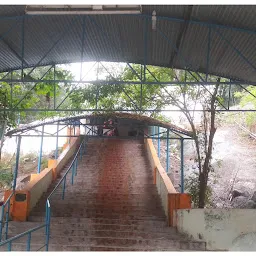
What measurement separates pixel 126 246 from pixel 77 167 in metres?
7.17

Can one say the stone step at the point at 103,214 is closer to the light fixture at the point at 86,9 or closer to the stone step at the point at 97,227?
the stone step at the point at 97,227

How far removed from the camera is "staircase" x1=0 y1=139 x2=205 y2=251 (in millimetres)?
8148

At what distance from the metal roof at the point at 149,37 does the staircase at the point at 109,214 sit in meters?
4.58

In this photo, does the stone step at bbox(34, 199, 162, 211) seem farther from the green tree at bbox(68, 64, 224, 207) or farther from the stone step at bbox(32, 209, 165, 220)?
the green tree at bbox(68, 64, 224, 207)

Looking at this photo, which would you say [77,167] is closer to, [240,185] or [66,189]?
[66,189]

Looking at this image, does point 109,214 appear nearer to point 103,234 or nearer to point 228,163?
point 103,234

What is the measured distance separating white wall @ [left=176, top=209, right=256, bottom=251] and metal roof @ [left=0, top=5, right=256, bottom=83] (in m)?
3.88

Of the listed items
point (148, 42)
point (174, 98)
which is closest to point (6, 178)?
point (174, 98)

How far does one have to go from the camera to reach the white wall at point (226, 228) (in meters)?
8.22

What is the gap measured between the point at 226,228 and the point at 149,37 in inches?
234

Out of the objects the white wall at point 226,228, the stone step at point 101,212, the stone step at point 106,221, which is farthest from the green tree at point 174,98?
the white wall at point 226,228

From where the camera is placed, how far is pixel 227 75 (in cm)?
1205

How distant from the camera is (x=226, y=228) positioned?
830cm

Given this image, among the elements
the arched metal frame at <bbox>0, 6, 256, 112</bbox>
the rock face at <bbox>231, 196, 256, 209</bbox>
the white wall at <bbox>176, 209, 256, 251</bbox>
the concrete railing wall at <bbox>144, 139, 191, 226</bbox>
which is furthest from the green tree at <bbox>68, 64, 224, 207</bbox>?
the white wall at <bbox>176, 209, 256, 251</bbox>
